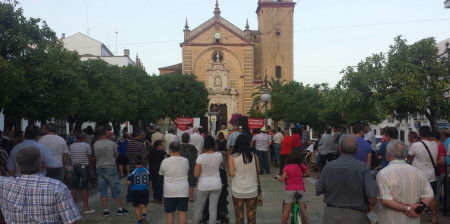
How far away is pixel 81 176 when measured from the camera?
11266 millimetres

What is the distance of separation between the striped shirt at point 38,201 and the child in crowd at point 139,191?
534 centimetres

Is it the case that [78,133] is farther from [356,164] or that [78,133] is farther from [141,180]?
[356,164]

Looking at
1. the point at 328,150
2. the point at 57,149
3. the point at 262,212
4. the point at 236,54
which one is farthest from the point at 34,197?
the point at 236,54

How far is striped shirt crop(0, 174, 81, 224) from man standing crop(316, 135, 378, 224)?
2691 mm

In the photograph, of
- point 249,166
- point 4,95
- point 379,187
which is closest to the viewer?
point 379,187

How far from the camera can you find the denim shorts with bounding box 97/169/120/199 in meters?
10.9

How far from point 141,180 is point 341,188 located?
4.98 m

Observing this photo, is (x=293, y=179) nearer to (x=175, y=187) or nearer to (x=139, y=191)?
(x=175, y=187)

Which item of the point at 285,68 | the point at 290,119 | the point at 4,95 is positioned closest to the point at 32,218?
the point at 4,95

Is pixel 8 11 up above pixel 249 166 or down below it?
above

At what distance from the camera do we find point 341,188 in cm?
555

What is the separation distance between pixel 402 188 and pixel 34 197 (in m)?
3.52

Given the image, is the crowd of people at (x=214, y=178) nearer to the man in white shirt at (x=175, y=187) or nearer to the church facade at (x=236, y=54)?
the man in white shirt at (x=175, y=187)

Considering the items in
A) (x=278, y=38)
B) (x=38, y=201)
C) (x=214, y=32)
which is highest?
(x=214, y=32)
